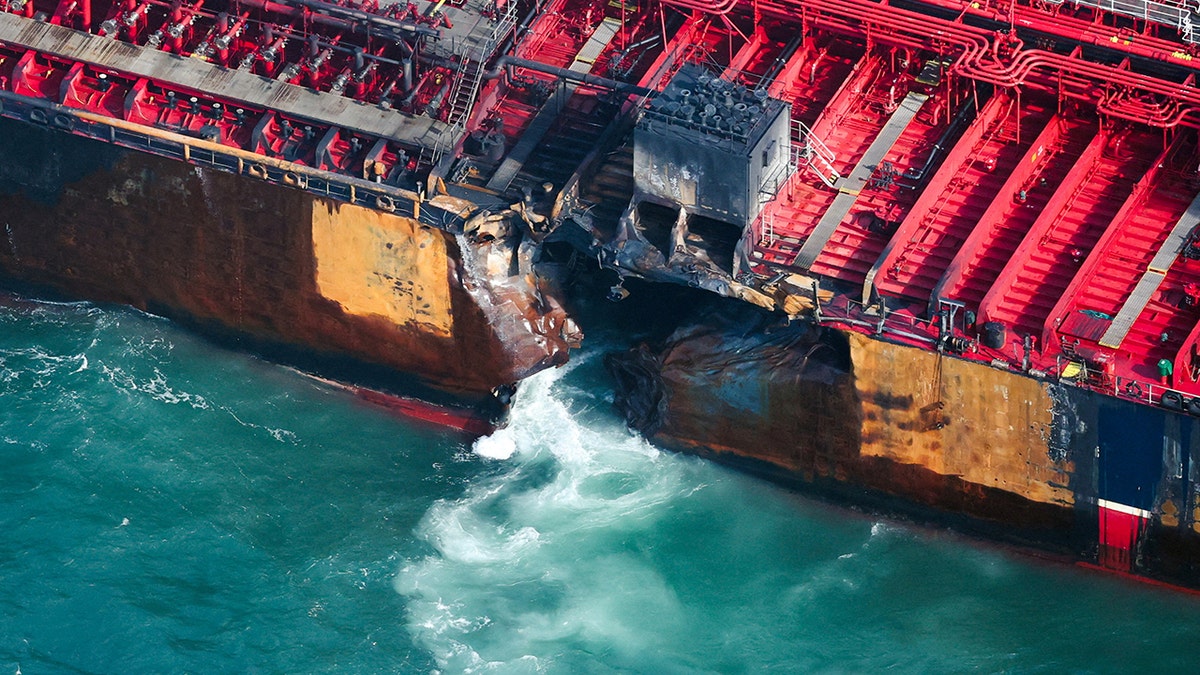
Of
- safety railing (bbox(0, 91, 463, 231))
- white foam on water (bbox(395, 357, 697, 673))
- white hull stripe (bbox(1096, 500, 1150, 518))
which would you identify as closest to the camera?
white foam on water (bbox(395, 357, 697, 673))

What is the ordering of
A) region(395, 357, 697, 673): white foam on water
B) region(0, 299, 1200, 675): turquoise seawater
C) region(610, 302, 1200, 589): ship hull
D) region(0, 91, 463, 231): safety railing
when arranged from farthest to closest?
region(0, 91, 463, 231): safety railing → region(610, 302, 1200, 589): ship hull → region(395, 357, 697, 673): white foam on water → region(0, 299, 1200, 675): turquoise seawater

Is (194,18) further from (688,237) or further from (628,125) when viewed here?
(688,237)

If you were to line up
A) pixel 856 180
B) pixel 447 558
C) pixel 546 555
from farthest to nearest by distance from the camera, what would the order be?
pixel 856 180
pixel 546 555
pixel 447 558

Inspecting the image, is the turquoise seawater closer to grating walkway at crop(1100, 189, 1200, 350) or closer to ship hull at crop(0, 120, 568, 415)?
ship hull at crop(0, 120, 568, 415)

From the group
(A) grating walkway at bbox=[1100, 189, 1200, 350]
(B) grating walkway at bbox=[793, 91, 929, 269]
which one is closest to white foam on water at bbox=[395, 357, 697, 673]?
(B) grating walkway at bbox=[793, 91, 929, 269]

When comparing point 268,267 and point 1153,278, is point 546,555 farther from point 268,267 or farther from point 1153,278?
point 1153,278

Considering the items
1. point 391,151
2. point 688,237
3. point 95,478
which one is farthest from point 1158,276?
point 95,478

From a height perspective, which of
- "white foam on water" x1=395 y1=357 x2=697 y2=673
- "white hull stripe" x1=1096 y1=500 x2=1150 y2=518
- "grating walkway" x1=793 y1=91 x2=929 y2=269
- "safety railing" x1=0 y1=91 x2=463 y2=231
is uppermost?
"grating walkway" x1=793 y1=91 x2=929 y2=269

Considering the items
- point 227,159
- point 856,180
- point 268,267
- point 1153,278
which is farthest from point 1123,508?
point 227,159
